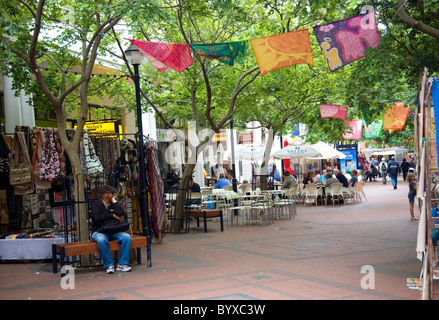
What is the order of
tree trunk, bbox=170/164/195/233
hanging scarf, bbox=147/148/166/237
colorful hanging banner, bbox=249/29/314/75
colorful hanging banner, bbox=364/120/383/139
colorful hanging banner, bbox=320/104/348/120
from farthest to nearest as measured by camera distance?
colorful hanging banner, bbox=364/120/383/139 → colorful hanging banner, bbox=320/104/348/120 → tree trunk, bbox=170/164/195/233 → hanging scarf, bbox=147/148/166/237 → colorful hanging banner, bbox=249/29/314/75

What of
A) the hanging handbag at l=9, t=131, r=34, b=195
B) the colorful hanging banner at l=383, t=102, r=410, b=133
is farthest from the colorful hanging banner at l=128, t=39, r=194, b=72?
the colorful hanging banner at l=383, t=102, r=410, b=133

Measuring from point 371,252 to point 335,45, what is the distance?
409 centimetres

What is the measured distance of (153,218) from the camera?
1363cm

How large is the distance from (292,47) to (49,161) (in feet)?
18.1

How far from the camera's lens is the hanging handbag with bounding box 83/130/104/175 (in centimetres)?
1151

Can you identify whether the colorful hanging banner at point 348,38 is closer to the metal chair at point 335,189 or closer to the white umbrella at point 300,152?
the metal chair at point 335,189

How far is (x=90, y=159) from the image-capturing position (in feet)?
38.1

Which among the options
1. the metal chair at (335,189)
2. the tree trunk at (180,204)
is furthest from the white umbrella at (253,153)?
the tree trunk at (180,204)

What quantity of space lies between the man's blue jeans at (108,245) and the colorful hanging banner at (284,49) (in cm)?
468

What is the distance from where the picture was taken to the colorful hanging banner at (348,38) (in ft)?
34.0

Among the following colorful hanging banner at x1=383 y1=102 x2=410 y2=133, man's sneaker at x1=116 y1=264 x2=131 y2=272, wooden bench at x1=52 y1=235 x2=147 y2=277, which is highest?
colorful hanging banner at x1=383 y1=102 x2=410 y2=133

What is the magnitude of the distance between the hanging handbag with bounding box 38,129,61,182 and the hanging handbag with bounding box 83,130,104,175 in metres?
0.60

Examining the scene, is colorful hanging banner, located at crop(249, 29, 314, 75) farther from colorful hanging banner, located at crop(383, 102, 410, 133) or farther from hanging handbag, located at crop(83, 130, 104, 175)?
colorful hanging banner, located at crop(383, 102, 410, 133)
